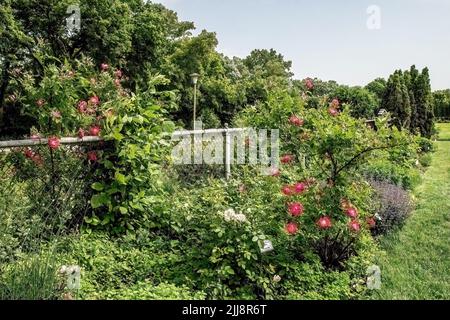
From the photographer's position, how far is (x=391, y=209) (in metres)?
4.82

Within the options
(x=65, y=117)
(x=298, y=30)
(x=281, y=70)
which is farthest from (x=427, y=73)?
(x=281, y=70)

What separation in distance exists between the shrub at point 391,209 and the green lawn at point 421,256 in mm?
112

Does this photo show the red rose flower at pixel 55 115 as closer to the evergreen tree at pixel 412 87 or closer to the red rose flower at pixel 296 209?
the red rose flower at pixel 296 209

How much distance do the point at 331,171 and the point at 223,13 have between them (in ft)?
12.7

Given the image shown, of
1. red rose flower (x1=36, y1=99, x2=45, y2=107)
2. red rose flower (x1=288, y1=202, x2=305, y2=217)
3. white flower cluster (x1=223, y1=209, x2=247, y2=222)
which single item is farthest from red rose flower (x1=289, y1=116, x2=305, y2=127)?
red rose flower (x1=36, y1=99, x2=45, y2=107)

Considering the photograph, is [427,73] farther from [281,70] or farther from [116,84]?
[281,70]

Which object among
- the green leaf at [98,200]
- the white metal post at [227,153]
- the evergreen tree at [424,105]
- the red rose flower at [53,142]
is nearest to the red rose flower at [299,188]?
the green leaf at [98,200]

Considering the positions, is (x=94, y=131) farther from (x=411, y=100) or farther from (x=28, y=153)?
(x=411, y=100)

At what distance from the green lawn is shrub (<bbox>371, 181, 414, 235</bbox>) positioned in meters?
0.11

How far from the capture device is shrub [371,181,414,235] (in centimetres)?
458

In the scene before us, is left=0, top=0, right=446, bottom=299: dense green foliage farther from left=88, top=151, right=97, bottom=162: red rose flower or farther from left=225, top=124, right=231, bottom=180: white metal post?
left=225, top=124, right=231, bottom=180: white metal post

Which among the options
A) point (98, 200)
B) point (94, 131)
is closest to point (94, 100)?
point (94, 131)

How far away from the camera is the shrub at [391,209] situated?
4582mm

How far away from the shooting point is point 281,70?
1400 inches
